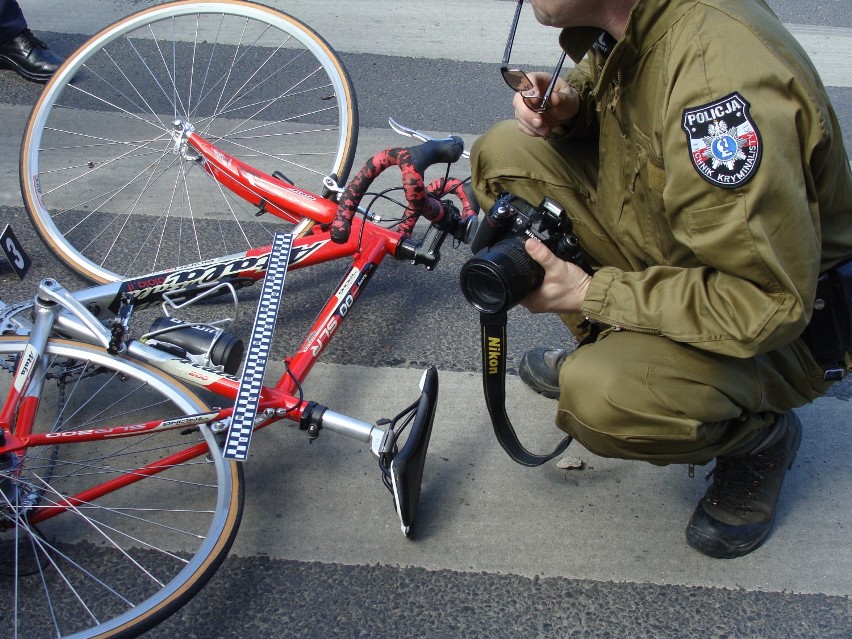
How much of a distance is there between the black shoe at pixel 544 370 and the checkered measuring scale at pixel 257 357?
2.74 ft

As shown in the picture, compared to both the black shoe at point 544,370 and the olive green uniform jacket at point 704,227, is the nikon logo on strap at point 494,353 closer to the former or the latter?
the olive green uniform jacket at point 704,227

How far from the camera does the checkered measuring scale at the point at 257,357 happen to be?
191 cm

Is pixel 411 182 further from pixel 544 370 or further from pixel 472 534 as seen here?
pixel 472 534

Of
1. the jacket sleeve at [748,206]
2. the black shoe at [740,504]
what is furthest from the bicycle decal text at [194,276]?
the black shoe at [740,504]

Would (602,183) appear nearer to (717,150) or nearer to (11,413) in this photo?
(717,150)

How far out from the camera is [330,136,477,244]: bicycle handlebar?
2.19 metres

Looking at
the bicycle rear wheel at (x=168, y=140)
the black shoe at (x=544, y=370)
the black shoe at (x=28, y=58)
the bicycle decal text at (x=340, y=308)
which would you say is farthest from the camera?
the black shoe at (x=28, y=58)

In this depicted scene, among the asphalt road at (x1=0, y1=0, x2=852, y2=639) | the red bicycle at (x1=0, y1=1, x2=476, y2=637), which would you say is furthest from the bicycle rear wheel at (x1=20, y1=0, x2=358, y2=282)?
the asphalt road at (x1=0, y1=0, x2=852, y2=639)

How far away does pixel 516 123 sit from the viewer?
97.3 inches

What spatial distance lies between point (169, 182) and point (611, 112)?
223cm

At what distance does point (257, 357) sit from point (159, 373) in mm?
240

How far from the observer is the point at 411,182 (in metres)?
2.19

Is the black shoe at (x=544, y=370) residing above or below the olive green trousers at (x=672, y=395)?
below

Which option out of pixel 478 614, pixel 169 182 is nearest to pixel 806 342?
pixel 478 614
